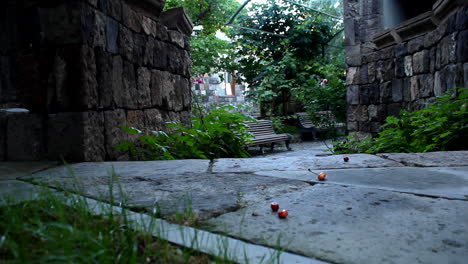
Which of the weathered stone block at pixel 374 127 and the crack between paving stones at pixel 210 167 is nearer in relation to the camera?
the crack between paving stones at pixel 210 167

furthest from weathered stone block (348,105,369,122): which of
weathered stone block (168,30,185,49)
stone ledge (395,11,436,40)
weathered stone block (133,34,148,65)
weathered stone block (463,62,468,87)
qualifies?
weathered stone block (133,34,148,65)

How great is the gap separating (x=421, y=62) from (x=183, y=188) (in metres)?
3.24

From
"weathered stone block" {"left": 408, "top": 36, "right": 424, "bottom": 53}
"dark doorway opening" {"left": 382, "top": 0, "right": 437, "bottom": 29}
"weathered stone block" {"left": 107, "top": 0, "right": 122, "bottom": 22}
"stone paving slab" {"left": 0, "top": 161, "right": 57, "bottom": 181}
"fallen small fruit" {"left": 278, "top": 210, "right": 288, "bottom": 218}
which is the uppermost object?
"dark doorway opening" {"left": 382, "top": 0, "right": 437, "bottom": 29}

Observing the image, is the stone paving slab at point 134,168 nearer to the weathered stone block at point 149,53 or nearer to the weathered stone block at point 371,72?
the weathered stone block at point 149,53

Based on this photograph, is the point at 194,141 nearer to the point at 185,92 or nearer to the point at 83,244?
the point at 185,92

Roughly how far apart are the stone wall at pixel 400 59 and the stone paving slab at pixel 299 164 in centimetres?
131

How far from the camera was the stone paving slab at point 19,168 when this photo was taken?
1810mm

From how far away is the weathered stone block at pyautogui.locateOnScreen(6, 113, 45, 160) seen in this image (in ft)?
7.55

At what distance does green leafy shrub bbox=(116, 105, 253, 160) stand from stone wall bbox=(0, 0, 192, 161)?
0.57 feet

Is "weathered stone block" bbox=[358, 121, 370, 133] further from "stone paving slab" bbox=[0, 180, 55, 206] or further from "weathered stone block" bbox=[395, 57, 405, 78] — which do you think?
"stone paving slab" bbox=[0, 180, 55, 206]

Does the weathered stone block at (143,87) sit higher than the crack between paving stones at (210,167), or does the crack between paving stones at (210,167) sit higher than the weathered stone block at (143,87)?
the weathered stone block at (143,87)

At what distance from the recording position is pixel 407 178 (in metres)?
1.61

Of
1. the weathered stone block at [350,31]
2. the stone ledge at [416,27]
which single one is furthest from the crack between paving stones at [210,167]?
the weathered stone block at [350,31]

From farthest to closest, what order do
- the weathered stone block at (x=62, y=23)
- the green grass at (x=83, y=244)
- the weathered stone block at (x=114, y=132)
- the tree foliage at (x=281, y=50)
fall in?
the tree foliage at (x=281, y=50) < the weathered stone block at (x=114, y=132) < the weathered stone block at (x=62, y=23) < the green grass at (x=83, y=244)
